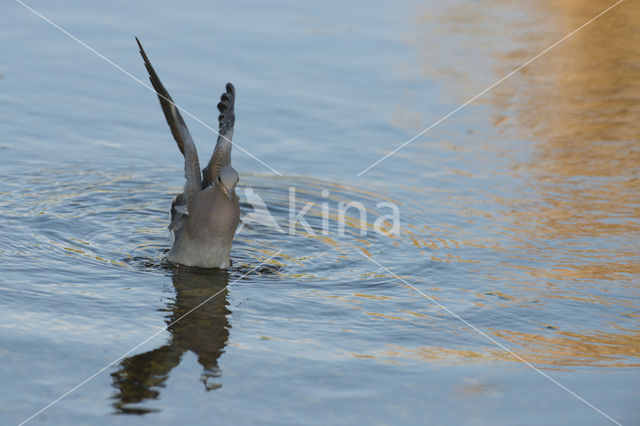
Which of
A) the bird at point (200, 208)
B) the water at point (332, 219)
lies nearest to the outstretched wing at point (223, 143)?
the bird at point (200, 208)

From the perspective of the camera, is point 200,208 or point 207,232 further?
point 200,208

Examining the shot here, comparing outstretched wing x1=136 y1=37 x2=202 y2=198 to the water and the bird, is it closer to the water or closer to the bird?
the bird

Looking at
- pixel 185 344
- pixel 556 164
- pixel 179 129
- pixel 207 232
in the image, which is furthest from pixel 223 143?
pixel 556 164

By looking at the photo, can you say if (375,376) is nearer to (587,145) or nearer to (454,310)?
(454,310)

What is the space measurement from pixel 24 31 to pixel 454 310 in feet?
27.9

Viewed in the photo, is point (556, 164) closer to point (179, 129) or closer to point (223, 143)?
point (223, 143)

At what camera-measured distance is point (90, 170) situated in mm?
9289

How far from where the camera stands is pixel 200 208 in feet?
24.8

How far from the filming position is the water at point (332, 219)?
554 centimetres

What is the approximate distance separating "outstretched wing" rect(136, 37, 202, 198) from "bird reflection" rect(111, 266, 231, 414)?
0.72m

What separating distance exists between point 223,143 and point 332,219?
1.43m

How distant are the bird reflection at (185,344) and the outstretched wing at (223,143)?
2.77 feet

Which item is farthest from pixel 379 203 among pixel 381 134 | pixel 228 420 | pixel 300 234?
pixel 228 420

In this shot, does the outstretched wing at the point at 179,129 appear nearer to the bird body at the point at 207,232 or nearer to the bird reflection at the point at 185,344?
the bird body at the point at 207,232
